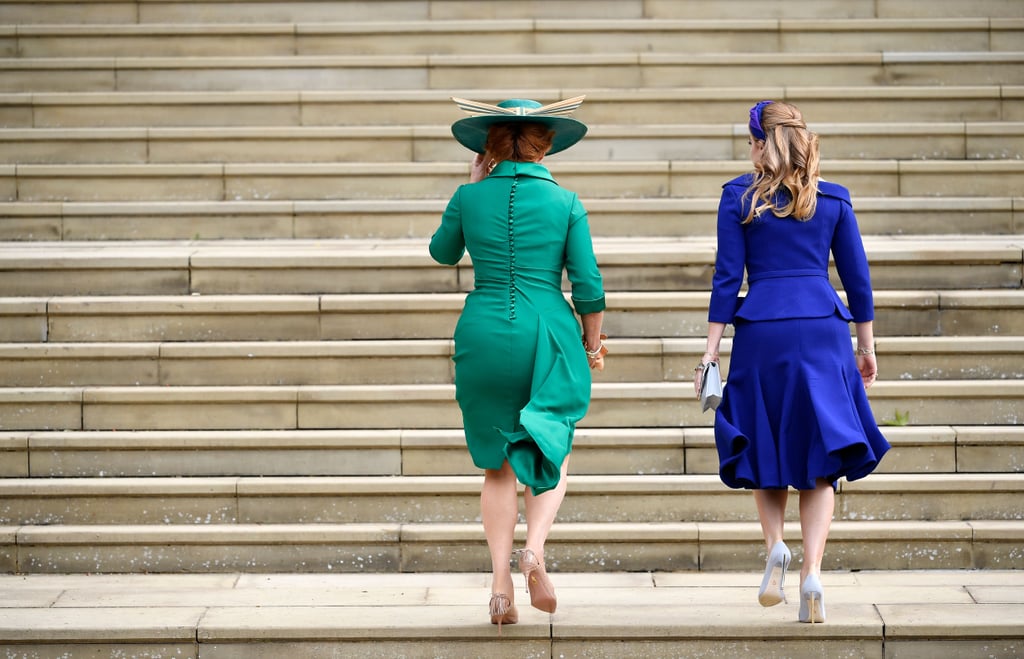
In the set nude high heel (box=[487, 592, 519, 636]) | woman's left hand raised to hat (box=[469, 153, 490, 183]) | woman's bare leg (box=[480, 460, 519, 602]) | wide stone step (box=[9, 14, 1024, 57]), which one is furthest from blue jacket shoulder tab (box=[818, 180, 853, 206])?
wide stone step (box=[9, 14, 1024, 57])

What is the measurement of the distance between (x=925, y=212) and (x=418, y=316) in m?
3.08

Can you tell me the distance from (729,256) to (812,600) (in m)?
1.30

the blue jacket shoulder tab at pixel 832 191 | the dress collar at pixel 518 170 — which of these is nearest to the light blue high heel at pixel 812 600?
the blue jacket shoulder tab at pixel 832 191

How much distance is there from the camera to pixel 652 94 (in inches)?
350

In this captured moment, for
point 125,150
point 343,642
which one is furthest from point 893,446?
point 125,150

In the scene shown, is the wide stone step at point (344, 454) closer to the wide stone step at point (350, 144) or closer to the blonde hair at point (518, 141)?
the blonde hair at point (518, 141)

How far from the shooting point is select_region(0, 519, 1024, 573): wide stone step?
240 inches

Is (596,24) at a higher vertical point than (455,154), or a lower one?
higher

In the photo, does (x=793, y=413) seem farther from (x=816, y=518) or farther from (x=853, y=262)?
(x=853, y=262)

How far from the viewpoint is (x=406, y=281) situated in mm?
7277

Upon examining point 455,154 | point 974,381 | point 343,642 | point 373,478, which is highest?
point 455,154

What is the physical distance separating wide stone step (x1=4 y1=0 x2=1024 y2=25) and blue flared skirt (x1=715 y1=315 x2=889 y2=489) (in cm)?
503

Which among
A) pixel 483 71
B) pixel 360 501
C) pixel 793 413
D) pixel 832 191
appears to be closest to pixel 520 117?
pixel 832 191

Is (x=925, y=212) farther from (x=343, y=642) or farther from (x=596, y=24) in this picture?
(x=343, y=642)
